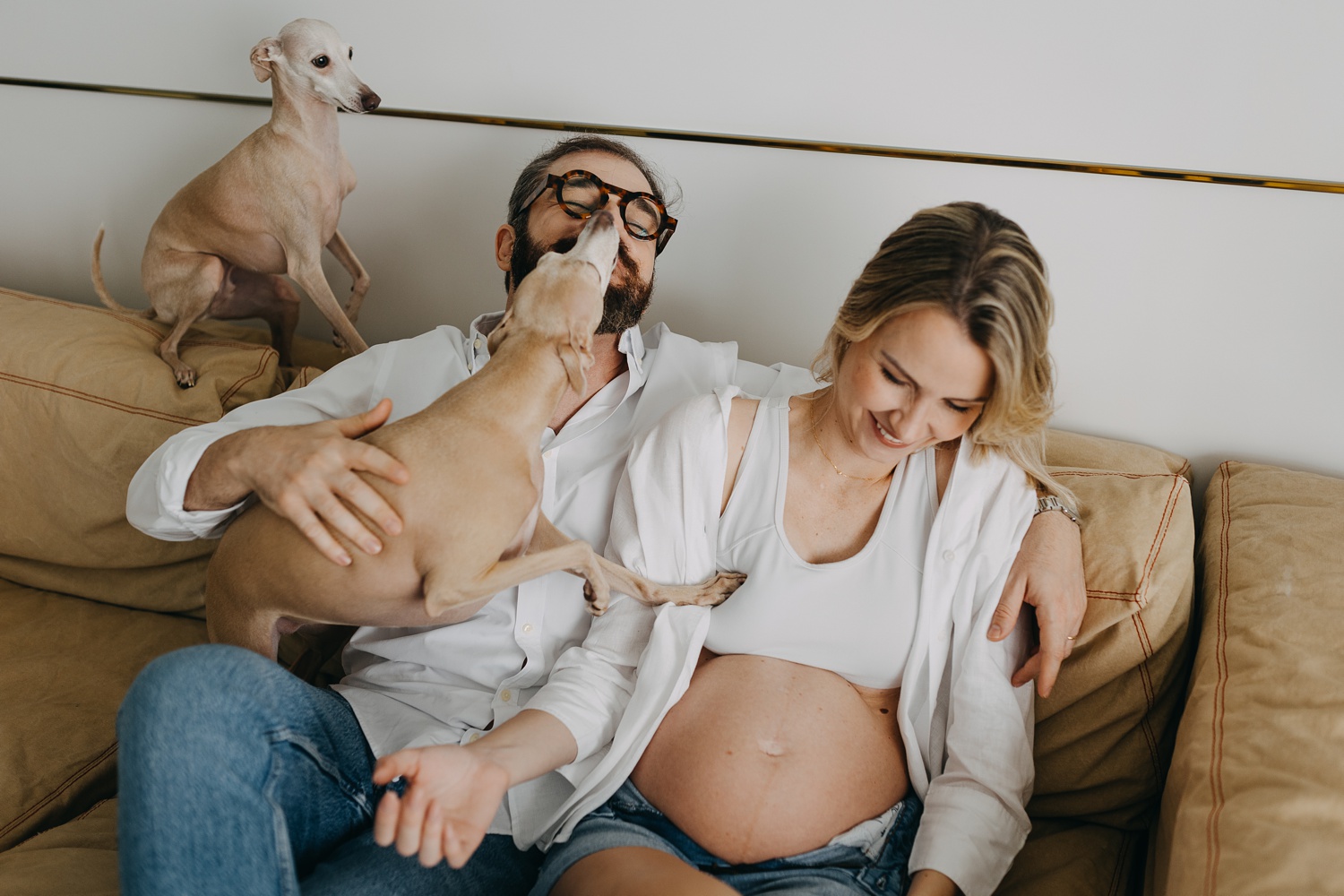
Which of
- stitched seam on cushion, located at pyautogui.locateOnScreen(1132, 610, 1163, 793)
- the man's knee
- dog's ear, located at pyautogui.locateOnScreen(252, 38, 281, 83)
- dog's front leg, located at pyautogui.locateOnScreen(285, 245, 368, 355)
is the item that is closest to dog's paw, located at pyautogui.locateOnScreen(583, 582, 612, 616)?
the man's knee

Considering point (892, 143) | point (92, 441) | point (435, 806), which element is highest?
point (892, 143)

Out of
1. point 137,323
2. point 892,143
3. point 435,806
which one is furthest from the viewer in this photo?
point 137,323

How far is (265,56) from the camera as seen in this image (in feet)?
6.84

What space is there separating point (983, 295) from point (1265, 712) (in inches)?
29.7

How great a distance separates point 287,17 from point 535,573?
2.01 meters

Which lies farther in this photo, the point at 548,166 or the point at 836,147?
the point at 836,147

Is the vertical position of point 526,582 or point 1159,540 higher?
point 1159,540

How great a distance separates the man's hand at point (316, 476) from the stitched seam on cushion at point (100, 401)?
0.66 m

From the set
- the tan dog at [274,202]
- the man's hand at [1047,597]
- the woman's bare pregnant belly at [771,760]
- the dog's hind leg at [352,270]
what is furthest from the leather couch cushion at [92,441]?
the man's hand at [1047,597]

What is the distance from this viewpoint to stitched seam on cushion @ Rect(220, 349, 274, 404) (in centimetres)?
211

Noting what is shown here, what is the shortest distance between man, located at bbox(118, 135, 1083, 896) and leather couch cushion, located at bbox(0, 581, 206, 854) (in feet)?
1.86

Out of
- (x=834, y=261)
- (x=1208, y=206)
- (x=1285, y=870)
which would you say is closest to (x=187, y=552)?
(x=834, y=261)

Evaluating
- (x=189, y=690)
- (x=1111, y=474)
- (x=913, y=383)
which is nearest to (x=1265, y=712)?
(x=1111, y=474)

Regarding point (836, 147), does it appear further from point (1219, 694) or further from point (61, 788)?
point (61, 788)
